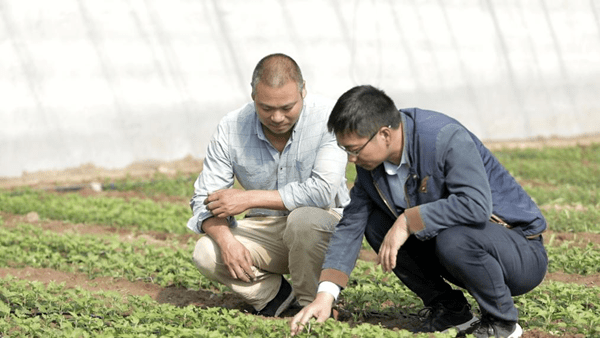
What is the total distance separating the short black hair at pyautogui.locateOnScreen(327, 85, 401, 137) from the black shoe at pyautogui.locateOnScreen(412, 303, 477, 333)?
0.97 metres

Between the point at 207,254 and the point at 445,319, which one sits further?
the point at 207,254

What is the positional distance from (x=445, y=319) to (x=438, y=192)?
2.21 ft

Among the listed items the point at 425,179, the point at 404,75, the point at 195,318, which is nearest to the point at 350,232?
the point at 425,179

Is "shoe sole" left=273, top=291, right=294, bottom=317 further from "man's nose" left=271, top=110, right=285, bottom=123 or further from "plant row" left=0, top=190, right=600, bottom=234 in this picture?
"plant row" left=0, top=190, right=600, bottom=234

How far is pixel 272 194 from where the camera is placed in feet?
13.8

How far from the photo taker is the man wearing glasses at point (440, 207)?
3412 mm

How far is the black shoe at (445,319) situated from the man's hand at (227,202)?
3.44 ft

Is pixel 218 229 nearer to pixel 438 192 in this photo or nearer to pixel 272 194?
pixel 272 194

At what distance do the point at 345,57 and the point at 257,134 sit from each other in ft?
28.3

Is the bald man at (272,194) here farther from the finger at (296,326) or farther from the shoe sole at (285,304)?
the finger at (296,326)

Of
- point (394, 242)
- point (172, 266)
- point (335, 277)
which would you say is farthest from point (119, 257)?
point (394, 242)

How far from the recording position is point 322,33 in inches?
500

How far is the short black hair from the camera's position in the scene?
133 inches

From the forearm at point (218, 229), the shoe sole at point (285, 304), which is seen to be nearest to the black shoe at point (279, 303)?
the shoe sole at point (285, 304)
